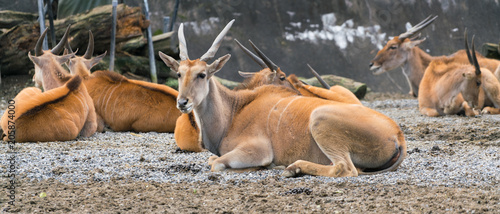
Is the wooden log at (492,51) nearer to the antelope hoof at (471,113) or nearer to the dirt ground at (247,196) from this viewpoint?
the antelope hoof at (471,113)

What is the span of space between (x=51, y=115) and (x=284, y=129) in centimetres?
310

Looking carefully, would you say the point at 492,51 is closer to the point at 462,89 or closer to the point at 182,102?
the point at 462,89

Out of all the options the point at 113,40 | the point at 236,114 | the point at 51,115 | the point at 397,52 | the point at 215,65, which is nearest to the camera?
the point at 215,65

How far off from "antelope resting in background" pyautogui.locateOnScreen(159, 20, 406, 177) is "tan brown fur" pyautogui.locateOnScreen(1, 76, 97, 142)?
7.23 feet

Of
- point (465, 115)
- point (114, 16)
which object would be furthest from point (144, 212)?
point (114, 16)

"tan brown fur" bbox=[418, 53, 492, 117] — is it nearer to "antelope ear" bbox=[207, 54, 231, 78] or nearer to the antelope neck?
the antelope neck

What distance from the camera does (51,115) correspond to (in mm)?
6512

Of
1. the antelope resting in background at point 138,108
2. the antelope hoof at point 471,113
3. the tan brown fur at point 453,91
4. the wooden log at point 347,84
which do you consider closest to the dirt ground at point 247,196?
the antelope resting in background at point 138,108

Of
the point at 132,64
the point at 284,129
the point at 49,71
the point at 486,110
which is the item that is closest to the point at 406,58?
the point at 486,110

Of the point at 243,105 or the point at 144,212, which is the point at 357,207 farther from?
the point at 243,105

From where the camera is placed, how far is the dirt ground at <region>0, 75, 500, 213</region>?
3.36 meters

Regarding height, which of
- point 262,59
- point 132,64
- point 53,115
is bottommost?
point 132,64

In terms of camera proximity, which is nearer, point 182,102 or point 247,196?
point 247,196

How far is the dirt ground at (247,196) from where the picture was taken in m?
3.36
